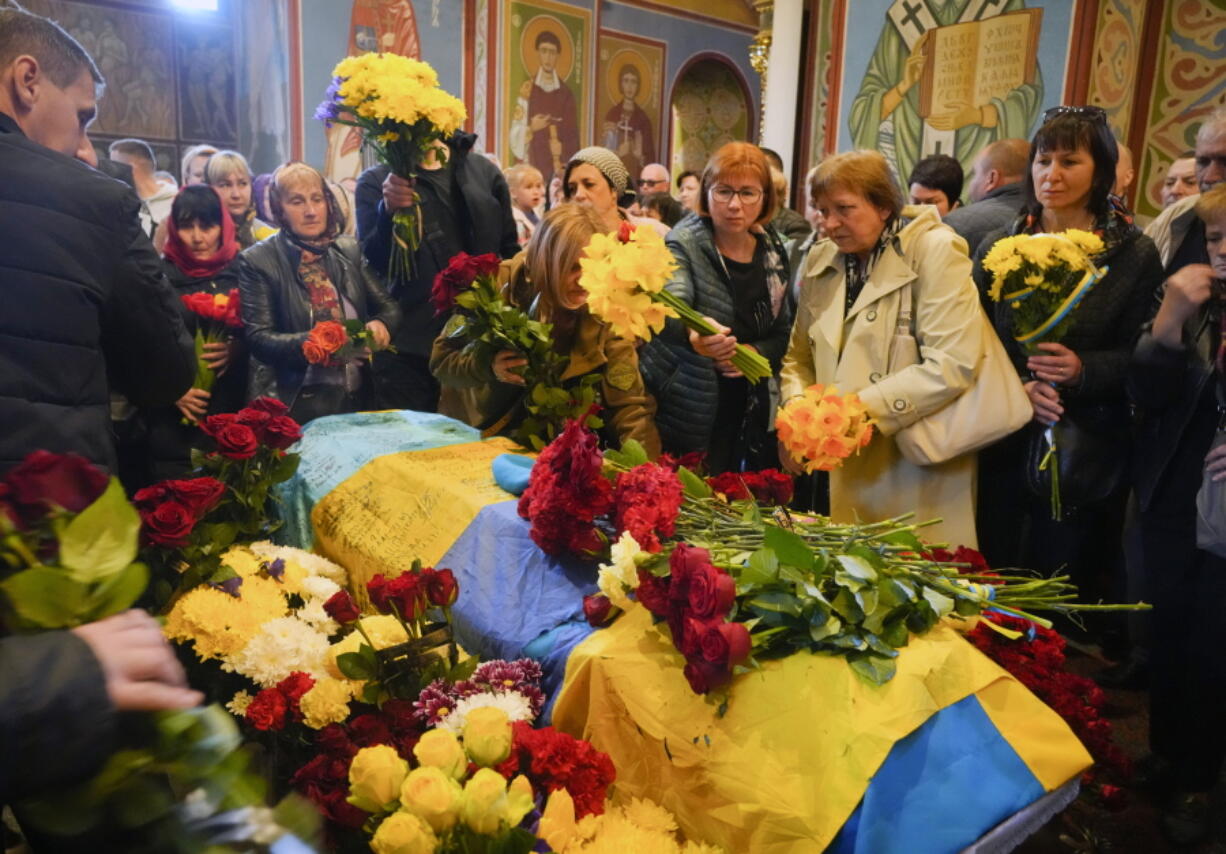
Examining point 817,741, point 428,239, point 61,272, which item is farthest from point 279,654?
point 428,239

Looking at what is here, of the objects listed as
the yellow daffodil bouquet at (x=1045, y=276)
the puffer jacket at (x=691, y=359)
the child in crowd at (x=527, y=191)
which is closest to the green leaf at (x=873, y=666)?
the yellow daffodil bouquet at (x=1045, y=276)

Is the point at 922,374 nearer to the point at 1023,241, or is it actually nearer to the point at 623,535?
the point at 1023,241

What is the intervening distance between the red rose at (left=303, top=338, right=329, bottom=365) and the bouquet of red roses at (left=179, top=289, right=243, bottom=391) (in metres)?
0.38

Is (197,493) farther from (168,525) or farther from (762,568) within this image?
(762,568)

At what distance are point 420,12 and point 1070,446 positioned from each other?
358 inches

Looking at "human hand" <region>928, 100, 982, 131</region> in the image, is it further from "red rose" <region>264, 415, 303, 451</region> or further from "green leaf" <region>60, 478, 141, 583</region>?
"green leaf" <region>60, 478, 141, 583</region>

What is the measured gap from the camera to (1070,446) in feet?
8.53

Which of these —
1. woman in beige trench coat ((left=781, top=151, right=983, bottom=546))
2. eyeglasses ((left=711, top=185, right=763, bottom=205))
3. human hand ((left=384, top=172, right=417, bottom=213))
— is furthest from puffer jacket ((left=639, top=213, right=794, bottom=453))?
human hand ((left=384, top=172, right=417, bottom=213))

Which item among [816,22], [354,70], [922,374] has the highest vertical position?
[816,22]

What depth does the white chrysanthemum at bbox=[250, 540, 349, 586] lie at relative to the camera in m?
2.28

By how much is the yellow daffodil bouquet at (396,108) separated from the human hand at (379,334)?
0.41 metres

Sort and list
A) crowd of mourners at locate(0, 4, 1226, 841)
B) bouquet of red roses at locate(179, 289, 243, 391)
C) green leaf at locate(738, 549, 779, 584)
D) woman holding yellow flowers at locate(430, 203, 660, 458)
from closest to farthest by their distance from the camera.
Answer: green leaf at locate(738, 549, 779, 584), crowd of mourners at locate(0, 4, 1226, 841), woman holding yellow flowers at locate(430, 203, 660, 458), bouquet of red roses at locate(179, 289, 243, 391)

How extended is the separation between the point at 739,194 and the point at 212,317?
2.03m

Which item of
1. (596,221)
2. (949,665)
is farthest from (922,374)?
(949,665)
